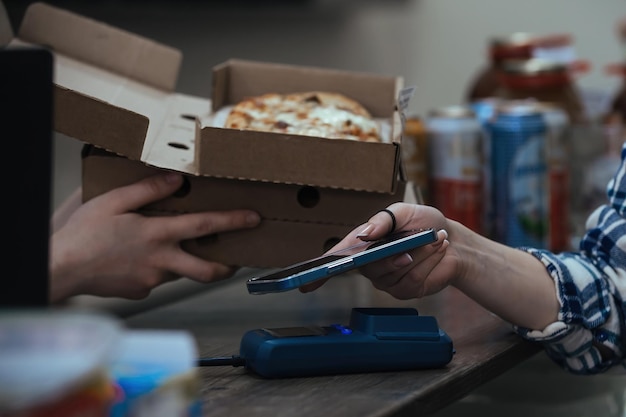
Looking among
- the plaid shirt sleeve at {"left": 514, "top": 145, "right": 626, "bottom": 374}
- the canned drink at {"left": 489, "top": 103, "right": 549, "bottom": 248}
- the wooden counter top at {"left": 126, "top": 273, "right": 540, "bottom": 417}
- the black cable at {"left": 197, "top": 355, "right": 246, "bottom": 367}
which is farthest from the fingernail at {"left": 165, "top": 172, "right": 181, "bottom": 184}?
the canned drink at {"left": 489, "top": 103, "right": 549, "bottom": 248}

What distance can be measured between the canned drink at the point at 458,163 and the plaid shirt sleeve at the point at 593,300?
548 millimetres

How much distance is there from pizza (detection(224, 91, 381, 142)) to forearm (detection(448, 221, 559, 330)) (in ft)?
0.63

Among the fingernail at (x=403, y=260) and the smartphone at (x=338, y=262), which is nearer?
the smartphone at (x=338, y=262)

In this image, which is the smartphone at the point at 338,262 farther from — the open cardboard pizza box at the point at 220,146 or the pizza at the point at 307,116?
the pizza at the point at 307,116

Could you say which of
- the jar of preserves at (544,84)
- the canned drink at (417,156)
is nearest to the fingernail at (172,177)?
the canned drink at (417,156)

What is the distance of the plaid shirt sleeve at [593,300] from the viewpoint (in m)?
1.12

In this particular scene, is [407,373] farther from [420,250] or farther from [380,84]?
[380,84]

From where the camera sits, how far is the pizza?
1245mm

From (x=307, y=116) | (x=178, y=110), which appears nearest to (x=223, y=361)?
(x=307, y=116)

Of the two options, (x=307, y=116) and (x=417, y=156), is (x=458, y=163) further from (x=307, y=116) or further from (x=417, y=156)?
(x=307, y=116)

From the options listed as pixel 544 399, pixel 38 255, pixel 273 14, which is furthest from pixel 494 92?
pixel 38 255

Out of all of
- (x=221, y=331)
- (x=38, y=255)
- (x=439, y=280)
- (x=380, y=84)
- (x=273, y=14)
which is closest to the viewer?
(x=38, y=255)

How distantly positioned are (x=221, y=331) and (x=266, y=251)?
0.36 feet

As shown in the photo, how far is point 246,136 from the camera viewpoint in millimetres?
1105
